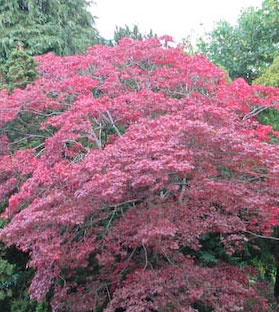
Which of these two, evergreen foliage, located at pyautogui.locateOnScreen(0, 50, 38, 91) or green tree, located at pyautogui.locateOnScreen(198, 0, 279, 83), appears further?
green tree, located at pyautogui.locateOnScreen(198, 0, 279, 83)

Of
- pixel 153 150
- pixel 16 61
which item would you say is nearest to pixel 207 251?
pixel 153 150

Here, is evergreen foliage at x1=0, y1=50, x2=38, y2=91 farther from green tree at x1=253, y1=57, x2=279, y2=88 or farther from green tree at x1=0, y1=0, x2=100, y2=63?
green tree at x1=253, y1=57, x2=279, y2=88

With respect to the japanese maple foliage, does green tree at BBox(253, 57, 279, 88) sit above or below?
above

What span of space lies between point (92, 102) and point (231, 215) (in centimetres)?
248

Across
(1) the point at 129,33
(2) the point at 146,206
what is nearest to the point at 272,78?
(1) the point at 129,33

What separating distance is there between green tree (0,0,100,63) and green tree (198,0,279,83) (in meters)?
5.80

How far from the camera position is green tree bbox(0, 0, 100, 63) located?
11.2 m

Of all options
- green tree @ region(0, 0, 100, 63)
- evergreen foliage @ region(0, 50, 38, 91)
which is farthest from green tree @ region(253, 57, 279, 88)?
evergreen foliage @ region(0, 50, 38, 91)

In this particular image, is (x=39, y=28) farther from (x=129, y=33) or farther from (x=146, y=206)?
(x=146, y=206)

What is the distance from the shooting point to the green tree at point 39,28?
36.9 feet

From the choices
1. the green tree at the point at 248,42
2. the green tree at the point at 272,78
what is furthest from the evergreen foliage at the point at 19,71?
the green tree at the point at 248,42

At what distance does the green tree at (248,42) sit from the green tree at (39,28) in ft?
19.0

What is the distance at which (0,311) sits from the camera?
6602 millimetres

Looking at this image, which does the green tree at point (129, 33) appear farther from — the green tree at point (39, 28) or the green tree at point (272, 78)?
the green tree at point (272, 78)
